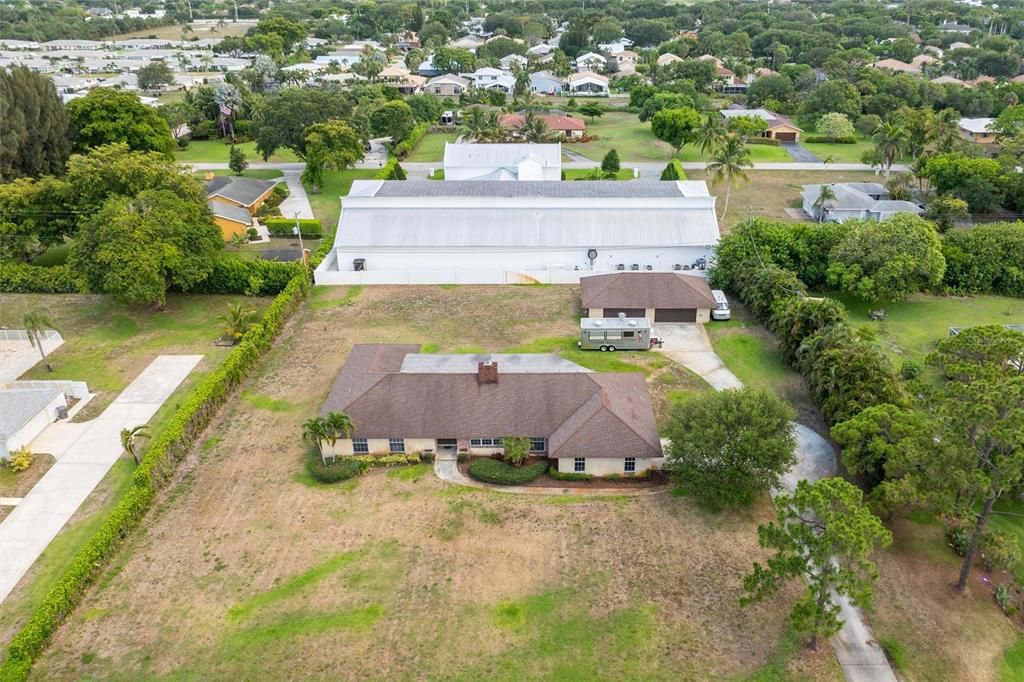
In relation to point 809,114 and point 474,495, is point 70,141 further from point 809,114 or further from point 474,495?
point 809,114

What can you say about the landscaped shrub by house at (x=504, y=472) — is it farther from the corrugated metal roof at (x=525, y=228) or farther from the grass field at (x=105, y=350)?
the corrugated metal roof at (x=525, y=228)

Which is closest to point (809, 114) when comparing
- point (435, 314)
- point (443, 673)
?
point (435, 314)

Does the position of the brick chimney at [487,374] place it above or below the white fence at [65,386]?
above

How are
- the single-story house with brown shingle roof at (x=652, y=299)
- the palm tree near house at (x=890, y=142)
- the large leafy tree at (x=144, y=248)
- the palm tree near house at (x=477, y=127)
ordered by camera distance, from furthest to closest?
the palm tree near house at (x=477, y=127)
the palm tree near house at (x=890, y=142)
the single-story house with brown shingle roof at (x=652, y=299)
the large leafy tree at (x=144, y=248)

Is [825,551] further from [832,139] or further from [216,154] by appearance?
[216,154]

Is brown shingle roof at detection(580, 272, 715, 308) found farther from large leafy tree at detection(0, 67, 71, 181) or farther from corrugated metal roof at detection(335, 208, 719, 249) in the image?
large leafy tree at detection(0, 67, 71, 181)

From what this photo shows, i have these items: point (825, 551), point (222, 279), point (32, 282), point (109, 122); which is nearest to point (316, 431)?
point (825, 551)

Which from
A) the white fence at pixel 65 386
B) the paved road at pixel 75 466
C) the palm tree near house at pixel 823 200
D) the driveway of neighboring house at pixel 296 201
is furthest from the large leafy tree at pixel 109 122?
the palm tree near house at pixel 823 200
